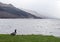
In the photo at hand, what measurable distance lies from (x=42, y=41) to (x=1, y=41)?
553 centimetres

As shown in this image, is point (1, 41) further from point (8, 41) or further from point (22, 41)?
point (22, 41)

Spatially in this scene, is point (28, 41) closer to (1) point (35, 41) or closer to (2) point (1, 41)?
(1) point (35, 41)

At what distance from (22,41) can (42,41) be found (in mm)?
2804

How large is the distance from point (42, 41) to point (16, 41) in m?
3.61

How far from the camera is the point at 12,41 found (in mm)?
26047

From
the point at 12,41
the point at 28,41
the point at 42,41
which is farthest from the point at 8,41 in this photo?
the point at 42,41

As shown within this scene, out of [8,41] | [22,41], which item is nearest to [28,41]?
[22,41]

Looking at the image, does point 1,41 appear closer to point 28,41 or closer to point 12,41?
point 12,41

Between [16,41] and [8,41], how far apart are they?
3.39ft

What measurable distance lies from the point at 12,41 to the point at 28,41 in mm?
2106

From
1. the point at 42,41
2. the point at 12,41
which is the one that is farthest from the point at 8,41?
the point at 42,41

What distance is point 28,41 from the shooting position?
26.5 m

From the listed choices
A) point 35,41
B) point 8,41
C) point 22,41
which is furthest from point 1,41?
point 35,41

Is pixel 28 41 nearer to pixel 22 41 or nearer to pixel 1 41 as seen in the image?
pixel 22 41
